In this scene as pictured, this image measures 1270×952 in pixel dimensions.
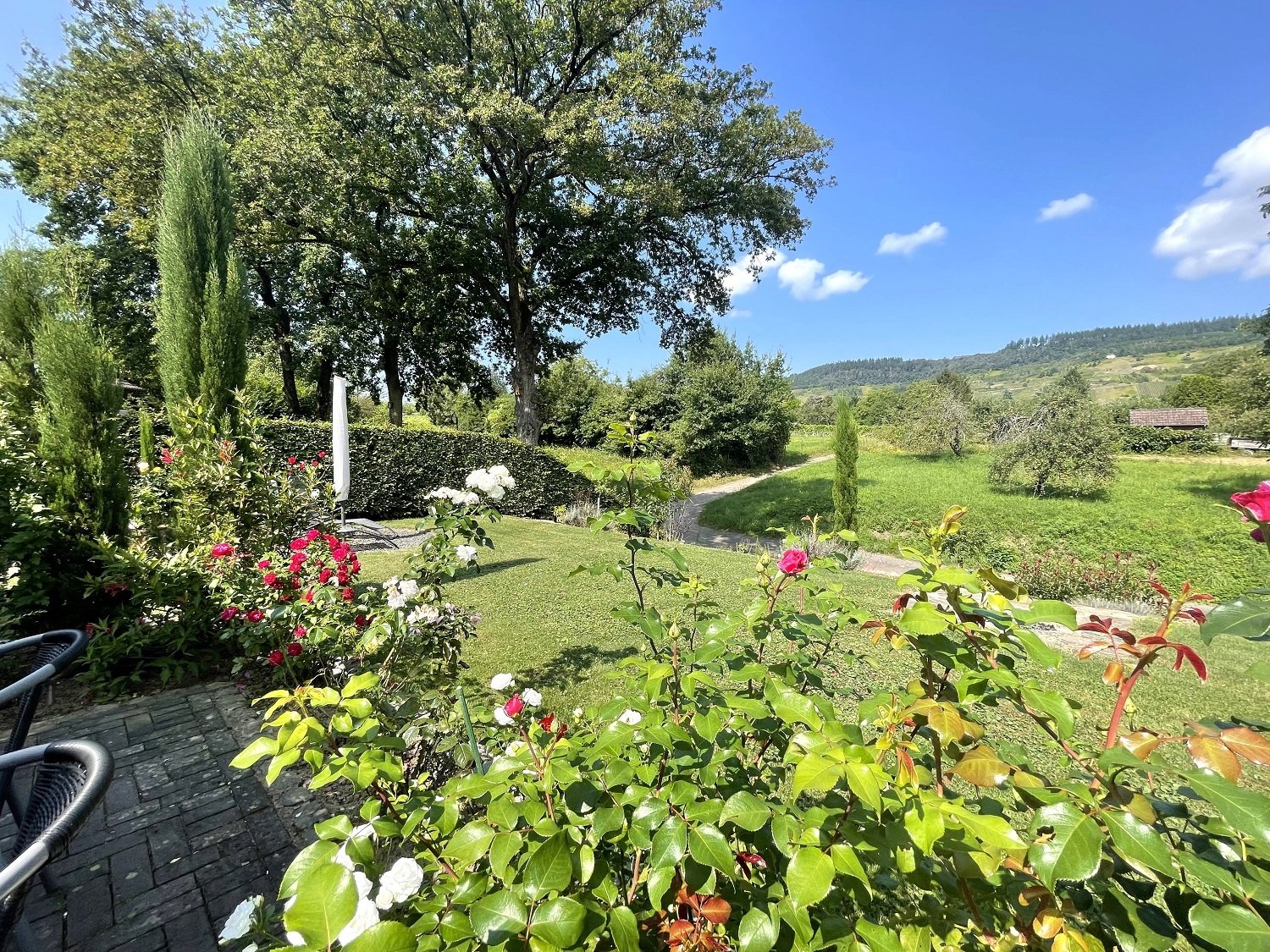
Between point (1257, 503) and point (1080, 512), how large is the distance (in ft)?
46.1

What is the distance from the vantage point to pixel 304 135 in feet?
33.7

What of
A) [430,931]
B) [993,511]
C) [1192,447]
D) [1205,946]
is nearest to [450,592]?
[430,931]

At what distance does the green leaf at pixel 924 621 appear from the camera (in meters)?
0.78

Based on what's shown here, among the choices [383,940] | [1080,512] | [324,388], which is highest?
[324,388]

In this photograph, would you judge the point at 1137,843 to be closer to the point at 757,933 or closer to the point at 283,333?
the point at 757,933

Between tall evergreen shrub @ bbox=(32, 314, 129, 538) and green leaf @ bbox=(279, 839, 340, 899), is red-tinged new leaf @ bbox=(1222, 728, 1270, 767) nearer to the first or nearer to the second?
green leaf @ bbox=(279, 839, 340, 899)

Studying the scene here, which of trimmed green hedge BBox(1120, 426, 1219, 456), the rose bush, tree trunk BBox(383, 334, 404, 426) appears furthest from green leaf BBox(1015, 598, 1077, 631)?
trimmed green hedge BBox(1120, 426, 1219, 456)

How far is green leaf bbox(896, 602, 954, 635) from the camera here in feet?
2.55

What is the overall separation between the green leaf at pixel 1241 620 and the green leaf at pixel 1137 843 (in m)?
0.27

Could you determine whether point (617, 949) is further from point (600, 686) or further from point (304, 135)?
point (304, 135)

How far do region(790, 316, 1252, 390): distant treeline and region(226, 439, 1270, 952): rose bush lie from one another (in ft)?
294

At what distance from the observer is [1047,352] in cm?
10506

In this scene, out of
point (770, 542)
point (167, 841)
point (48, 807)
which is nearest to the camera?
point (48, 807)

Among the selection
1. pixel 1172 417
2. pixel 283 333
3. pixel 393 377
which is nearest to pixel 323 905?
pixel 393 377
